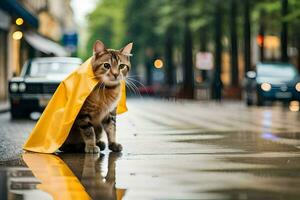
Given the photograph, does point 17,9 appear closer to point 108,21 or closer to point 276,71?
point 276,71

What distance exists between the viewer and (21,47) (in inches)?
2068

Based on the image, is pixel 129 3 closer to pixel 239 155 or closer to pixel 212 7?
pixel 212 7

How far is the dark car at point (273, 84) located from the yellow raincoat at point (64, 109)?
78.5 feet

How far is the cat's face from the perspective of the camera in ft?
37.2

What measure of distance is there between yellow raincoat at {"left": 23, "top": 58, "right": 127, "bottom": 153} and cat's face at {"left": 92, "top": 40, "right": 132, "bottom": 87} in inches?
6.4

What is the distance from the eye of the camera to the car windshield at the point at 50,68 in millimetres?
24828

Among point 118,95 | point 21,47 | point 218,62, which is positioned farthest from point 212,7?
point 118,95

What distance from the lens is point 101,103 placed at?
1164 cm

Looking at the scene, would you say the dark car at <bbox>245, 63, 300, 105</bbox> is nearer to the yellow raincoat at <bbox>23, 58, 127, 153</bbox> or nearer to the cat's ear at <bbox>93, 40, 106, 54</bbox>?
the yellow raincoat at <bbox>23, 58, 127, 153</bbox>

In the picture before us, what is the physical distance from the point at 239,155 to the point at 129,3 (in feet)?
204

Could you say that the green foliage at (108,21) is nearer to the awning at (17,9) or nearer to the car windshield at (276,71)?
the awning at (17,9)

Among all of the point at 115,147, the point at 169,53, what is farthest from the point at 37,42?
the point at 115,147

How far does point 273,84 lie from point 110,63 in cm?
2453

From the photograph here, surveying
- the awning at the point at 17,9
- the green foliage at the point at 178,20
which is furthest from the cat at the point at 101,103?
the green foliage at the point at 178,20
